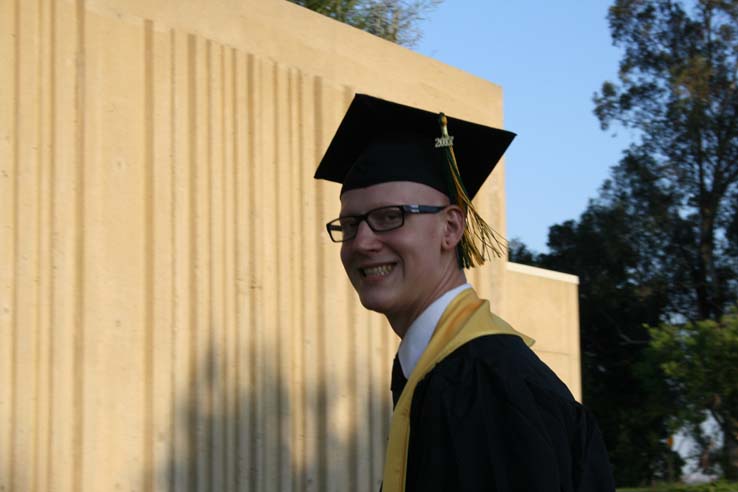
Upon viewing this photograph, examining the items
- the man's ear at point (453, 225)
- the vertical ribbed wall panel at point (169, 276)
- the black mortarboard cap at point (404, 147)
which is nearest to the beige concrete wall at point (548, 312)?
the vertical ribbed wall panel at point (169, 276)

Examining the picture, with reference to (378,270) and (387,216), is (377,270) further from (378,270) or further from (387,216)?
(387,216)

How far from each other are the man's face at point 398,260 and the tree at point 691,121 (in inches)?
943

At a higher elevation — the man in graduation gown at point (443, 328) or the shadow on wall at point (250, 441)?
the man in graduation gown at point (443, 328)

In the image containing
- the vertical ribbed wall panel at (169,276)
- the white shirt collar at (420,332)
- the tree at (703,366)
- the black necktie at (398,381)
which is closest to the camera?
the white shirt collar at (420,332)

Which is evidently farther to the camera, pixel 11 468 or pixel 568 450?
pixel 11 468

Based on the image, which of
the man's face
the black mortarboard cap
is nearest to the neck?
the man's face

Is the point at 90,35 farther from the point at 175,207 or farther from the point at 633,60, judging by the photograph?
the point at 633,60

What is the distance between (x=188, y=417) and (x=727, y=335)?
10.9 m

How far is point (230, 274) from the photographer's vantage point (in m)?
6.83

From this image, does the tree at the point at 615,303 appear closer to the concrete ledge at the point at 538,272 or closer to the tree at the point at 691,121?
the tree at the point at 691,121

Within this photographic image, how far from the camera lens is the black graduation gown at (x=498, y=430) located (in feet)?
6.76

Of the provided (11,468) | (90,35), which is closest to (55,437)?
(11,468)

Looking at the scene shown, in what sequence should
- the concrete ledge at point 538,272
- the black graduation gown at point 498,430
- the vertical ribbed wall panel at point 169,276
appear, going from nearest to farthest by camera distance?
the black graduation gown at point 498,430 → the vertical ribbed wall panel at point 169,276 → the concrete ledge at point 538,272

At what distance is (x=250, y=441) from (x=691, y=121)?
20945 millimetres
